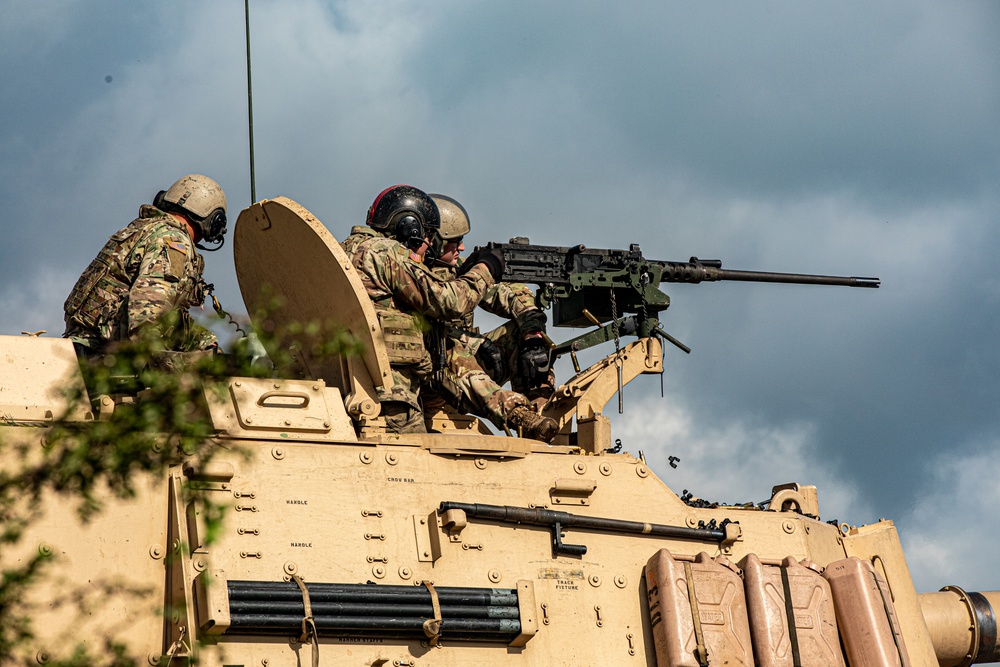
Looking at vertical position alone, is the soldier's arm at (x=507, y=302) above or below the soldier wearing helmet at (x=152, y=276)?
above

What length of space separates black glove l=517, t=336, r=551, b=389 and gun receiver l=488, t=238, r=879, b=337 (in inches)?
19.7

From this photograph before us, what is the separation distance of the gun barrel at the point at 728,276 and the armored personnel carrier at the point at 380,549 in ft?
12.9

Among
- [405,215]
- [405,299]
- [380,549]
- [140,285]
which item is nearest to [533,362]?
[405,215]

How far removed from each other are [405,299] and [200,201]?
164 centimetres

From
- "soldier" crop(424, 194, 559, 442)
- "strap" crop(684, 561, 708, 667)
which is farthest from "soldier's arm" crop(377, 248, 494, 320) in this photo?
"strap" crop(684, 561, 708, 667)

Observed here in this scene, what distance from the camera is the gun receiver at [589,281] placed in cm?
1375

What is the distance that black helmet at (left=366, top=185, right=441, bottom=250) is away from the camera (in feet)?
38.3

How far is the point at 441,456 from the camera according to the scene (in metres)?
9.57

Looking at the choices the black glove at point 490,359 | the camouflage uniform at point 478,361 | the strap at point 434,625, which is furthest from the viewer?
the black glove at point 490,359

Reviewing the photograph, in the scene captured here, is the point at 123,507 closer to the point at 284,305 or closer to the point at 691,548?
the point at 284,305

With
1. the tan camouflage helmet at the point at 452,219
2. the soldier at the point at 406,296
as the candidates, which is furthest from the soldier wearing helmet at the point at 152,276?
the tan camouflage helmet at the point at 452,219

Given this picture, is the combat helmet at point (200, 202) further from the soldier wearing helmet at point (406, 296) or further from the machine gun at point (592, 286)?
the machine gun at point (592, 286)

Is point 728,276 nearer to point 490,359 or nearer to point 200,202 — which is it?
point 490,359

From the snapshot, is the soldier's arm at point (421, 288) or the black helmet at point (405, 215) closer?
the soldier's arm at point (421, 288)
